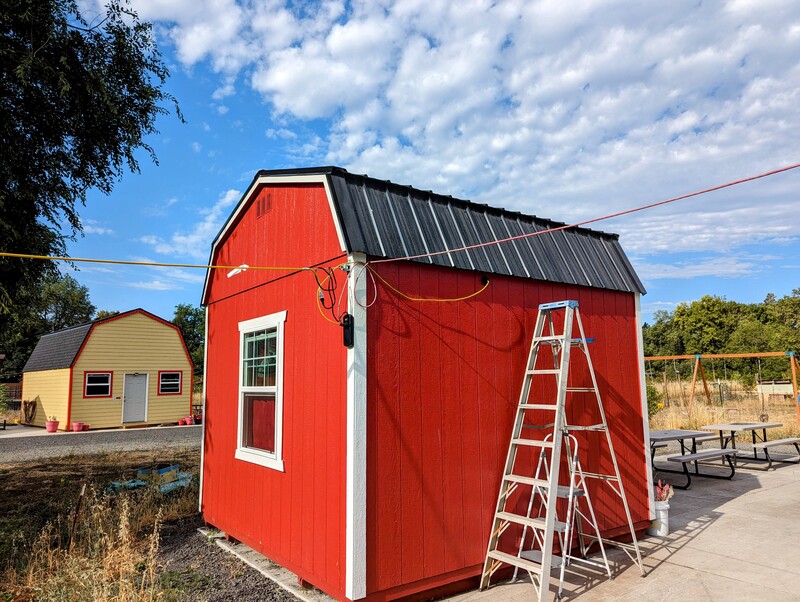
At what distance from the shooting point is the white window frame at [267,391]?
4785 millimetres

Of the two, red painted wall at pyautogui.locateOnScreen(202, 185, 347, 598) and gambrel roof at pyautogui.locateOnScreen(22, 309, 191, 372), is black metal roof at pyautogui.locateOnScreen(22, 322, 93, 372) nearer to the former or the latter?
gambrel roof at pyautogui.locateOnScreen(22, 309, 191, 372)

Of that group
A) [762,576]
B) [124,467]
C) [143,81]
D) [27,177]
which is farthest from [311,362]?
[124,467]

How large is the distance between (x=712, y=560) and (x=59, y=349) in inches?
882

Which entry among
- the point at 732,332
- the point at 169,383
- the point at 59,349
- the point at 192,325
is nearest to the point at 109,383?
the point at 169,383

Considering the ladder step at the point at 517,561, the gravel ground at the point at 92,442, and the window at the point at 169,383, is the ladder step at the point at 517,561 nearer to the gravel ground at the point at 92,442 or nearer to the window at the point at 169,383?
the gravel ground at the point at 92,442

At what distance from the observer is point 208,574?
187 inches

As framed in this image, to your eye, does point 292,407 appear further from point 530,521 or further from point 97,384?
point 97,384

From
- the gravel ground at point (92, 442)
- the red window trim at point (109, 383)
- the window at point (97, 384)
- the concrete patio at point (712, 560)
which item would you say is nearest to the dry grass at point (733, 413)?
the concrete patio at point (712, 560)

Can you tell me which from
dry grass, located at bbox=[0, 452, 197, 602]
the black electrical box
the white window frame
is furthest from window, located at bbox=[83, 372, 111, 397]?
the black electrical box

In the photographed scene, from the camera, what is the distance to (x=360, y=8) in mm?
5551

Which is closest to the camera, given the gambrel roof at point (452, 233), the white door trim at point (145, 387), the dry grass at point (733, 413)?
the gambrel roof at point (452, 233)

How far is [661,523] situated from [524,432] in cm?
220

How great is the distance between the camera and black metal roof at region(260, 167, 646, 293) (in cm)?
418

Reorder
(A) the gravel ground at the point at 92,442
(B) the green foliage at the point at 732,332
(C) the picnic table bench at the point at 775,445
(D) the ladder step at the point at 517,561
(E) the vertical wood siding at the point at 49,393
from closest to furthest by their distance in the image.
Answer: (D) the ladder step at the point at 517,561
(C) the picnic table bench at the point at 775,445
(A) the gravel ground at the point at 92,442
(E) the vertical wood siding at the point at 49,393
(B) the green foliage at the point at 732,332
